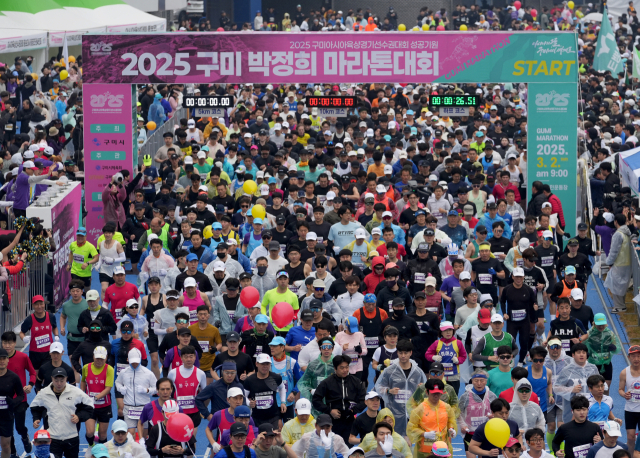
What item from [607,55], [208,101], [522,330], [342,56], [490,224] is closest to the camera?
[522,330]

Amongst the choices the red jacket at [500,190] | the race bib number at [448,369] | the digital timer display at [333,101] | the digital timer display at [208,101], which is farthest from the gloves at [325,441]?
the digital timer display at [333,101]

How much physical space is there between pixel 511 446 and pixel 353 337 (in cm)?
324

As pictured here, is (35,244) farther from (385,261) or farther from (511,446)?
(511,446)

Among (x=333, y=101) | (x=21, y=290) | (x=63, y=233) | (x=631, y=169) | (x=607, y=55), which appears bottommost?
(x=21, y=290)

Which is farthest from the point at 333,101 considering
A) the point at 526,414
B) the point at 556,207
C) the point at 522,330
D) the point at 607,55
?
the point at 526,414

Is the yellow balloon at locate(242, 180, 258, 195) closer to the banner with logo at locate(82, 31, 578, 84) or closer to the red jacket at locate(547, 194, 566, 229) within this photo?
the banner with logo at locate(82, 31, 578, 84)

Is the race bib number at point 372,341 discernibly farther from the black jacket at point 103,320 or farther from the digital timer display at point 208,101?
the digital timer display at point 208,101

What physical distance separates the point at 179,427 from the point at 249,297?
3.34m

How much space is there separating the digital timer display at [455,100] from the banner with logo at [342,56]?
67.1 inches

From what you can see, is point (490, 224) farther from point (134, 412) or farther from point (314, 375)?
point (134, 412)

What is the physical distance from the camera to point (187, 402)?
13.3 meters

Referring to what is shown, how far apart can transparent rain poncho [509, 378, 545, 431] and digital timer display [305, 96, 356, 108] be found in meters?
13.7

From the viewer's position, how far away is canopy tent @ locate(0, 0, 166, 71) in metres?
38.0

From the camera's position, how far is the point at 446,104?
950 inches
